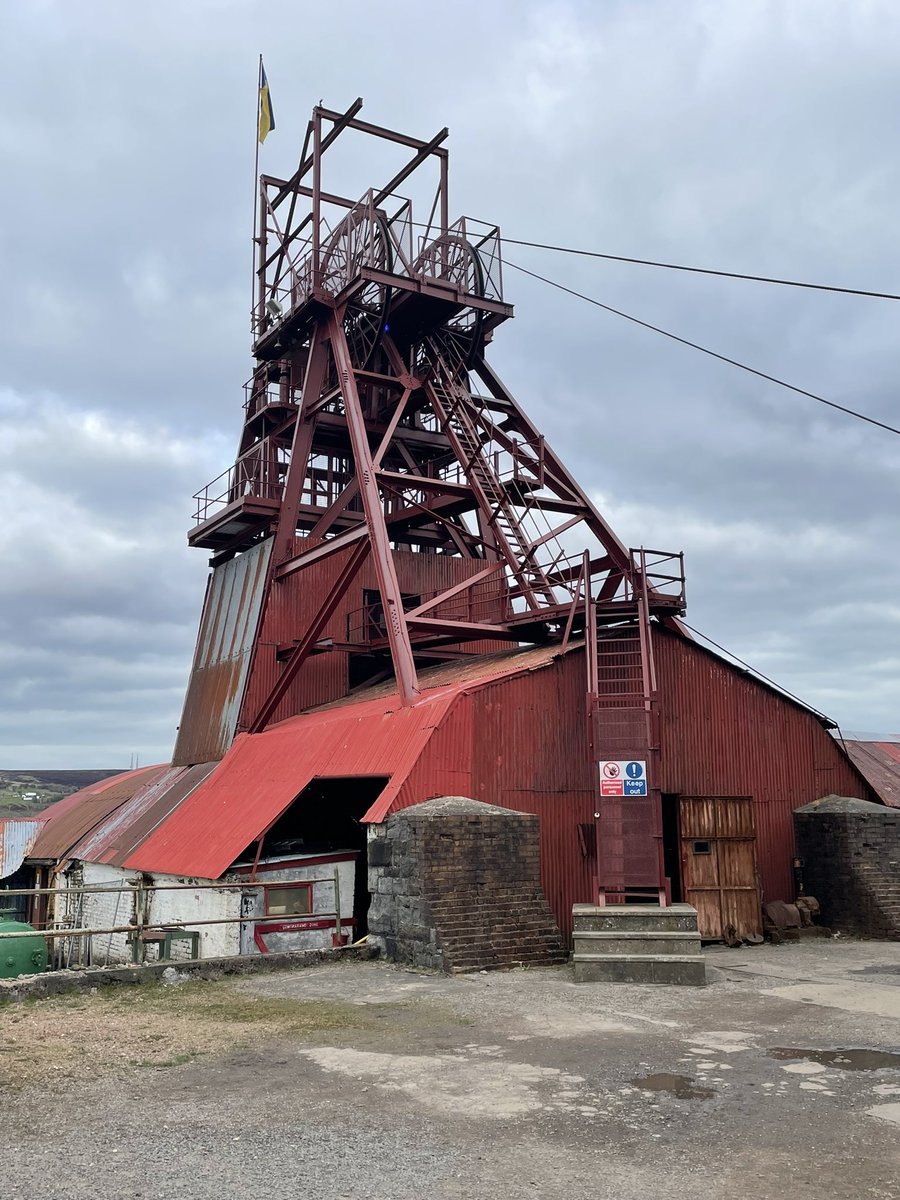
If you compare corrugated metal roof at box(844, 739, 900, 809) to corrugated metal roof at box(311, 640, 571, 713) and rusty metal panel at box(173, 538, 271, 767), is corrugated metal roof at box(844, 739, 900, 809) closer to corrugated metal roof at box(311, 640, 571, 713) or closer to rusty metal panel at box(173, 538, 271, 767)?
corrugated metal roof at box(311, 640, 571, 713)

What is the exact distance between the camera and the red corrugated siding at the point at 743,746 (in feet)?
59.1

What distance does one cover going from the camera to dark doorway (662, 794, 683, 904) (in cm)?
1780

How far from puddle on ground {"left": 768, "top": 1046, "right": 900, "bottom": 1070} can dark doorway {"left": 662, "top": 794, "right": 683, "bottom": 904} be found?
878 cm

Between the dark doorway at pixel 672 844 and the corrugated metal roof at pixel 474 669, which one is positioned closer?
the corrugated metal roof at pixel 474 669

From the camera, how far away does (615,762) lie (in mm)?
15578

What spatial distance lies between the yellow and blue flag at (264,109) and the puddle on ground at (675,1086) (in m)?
28.5

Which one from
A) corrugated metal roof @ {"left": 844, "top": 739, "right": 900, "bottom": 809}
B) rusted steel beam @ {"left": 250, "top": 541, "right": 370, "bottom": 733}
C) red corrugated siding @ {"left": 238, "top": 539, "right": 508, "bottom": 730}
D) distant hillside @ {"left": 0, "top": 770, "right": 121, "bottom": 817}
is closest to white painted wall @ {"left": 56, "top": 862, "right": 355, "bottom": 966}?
rusted steel beam @ {"left": 250, "top": 541, "right": 370, "bottom": 733}

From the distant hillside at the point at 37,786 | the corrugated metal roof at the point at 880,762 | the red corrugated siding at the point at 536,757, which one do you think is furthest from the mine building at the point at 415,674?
the distant hillside at the point at 37,786

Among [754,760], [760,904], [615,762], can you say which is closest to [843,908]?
[760,904]

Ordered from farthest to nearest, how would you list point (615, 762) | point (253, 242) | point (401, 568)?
point (253, 242) → point (401, 568) → point (615, 762)

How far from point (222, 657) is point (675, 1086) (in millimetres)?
20464

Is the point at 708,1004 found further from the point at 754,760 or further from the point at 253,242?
the point at 253,242

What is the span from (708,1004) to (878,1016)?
1.72 meters

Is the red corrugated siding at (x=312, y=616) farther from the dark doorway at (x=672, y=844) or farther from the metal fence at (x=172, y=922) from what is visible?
the dark doorway at (x=672, y=844)
